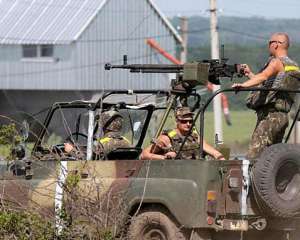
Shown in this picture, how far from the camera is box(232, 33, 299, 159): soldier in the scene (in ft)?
33.7

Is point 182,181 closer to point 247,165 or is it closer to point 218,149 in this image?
point 247,165

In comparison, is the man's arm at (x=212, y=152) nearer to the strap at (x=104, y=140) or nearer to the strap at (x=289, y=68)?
the strap at (x=289, y=68)

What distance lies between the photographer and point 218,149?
36.1ft

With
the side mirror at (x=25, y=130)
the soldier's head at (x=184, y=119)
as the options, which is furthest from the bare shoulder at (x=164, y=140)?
the side mirror at (x=25, y=130)

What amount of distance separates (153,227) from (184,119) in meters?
1.14

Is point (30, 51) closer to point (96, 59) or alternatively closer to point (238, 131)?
point (96, 59)

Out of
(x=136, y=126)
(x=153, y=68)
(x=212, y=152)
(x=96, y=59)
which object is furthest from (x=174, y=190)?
(x=96, y=59)

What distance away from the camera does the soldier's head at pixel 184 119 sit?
A: 1039cm

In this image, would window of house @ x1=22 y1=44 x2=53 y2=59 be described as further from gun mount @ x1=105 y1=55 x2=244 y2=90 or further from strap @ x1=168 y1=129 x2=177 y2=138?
strap @ x1=168 y1=129 x2=177 y2=138

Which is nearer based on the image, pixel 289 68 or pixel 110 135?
pixel 289 68

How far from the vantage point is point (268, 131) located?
34.0 feet

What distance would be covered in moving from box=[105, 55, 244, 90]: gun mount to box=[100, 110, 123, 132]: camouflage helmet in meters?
0.50

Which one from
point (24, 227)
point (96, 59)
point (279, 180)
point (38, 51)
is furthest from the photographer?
point (96, 59)

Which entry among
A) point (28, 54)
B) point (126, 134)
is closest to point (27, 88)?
point (28, 54)
